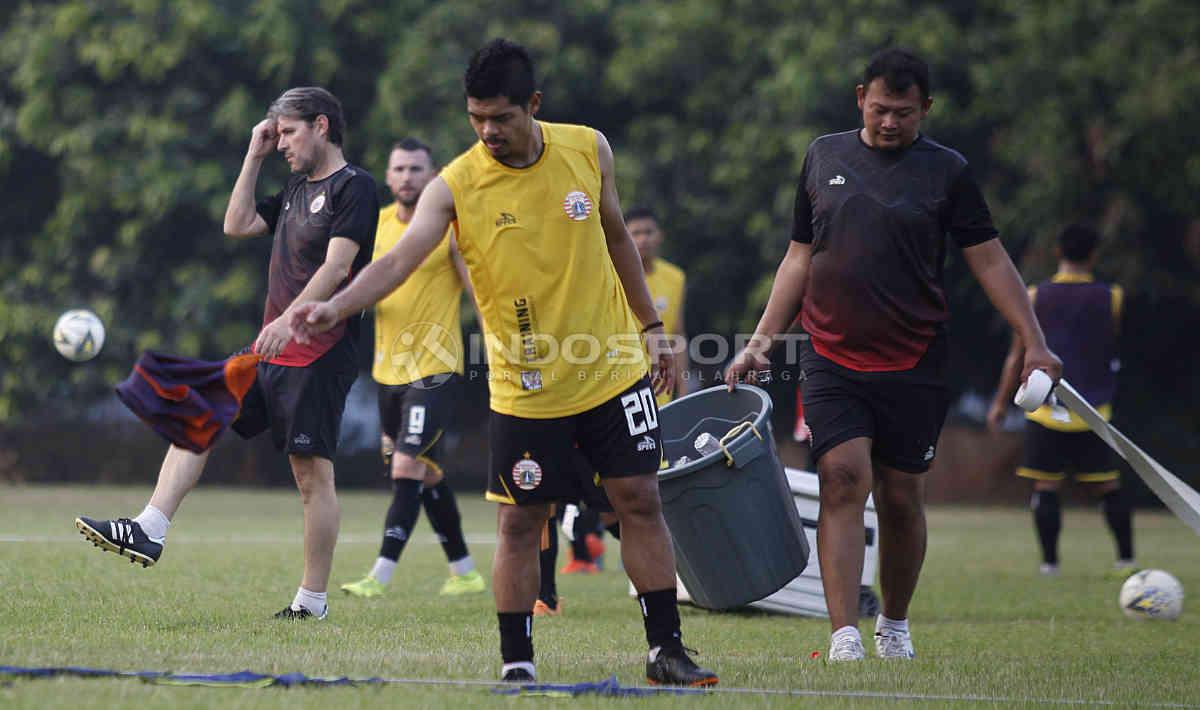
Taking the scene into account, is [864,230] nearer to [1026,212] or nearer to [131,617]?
[131,617]

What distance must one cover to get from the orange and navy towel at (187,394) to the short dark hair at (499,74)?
4.12 feet

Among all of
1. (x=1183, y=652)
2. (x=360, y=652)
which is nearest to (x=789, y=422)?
(x=1183, y=652)

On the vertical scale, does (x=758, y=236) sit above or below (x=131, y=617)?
above

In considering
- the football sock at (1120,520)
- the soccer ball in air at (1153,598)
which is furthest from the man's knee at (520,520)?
the football sock at (1120,520)

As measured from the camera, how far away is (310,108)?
7.28 meters

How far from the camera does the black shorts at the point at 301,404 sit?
7113mm

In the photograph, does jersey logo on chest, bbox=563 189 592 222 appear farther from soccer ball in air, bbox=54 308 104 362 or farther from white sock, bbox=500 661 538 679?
soccer ball in air, bbox=54 308 104 362

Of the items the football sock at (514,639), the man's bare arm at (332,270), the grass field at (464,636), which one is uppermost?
the man's bare arm at (332,270)

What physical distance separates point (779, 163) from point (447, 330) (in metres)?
13.2

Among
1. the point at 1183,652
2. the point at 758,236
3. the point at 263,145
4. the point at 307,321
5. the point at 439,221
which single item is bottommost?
the point at 1183,652

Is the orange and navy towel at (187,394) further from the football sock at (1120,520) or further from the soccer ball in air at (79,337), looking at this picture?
the football sock at (1120,520)

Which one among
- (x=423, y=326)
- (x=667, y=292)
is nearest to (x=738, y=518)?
(x=423, y=326)

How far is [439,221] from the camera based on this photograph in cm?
507

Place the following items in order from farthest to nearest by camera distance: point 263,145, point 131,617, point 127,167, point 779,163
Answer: point 127,167, point 779,163, point 263,145, point 131,617
